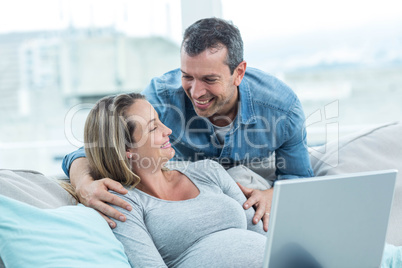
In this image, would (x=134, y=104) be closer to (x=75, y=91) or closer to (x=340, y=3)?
(x=340, y=3)

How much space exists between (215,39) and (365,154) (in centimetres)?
84

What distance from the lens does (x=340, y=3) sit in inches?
170

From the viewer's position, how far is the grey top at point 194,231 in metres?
1.40

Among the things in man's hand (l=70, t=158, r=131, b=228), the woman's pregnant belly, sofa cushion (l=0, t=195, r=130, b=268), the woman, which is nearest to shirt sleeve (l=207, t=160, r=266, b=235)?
the woman

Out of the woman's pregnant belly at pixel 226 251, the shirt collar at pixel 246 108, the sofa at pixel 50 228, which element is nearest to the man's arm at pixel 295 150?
the shirt collar at pixel 246 108

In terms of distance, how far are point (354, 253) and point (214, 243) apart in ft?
1.63

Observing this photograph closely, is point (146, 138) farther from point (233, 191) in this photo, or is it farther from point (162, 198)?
point (233, 191)

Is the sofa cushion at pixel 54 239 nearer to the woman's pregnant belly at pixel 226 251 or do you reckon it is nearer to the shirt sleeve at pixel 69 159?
the woman's pregnant belly at pixel 226 251

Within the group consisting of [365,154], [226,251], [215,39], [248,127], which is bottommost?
[226,251]

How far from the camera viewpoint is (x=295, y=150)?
2045 millimetres

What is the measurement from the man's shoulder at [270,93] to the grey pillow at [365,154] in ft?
0.97

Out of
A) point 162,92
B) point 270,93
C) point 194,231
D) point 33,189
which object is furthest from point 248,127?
point 33,189

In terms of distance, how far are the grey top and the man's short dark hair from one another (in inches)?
20.6

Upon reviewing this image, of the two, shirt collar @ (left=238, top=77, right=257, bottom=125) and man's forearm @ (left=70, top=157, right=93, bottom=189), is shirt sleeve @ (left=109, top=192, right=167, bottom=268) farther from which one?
shirt collar @ (left=238, top=77, right=257, bottom=125)
